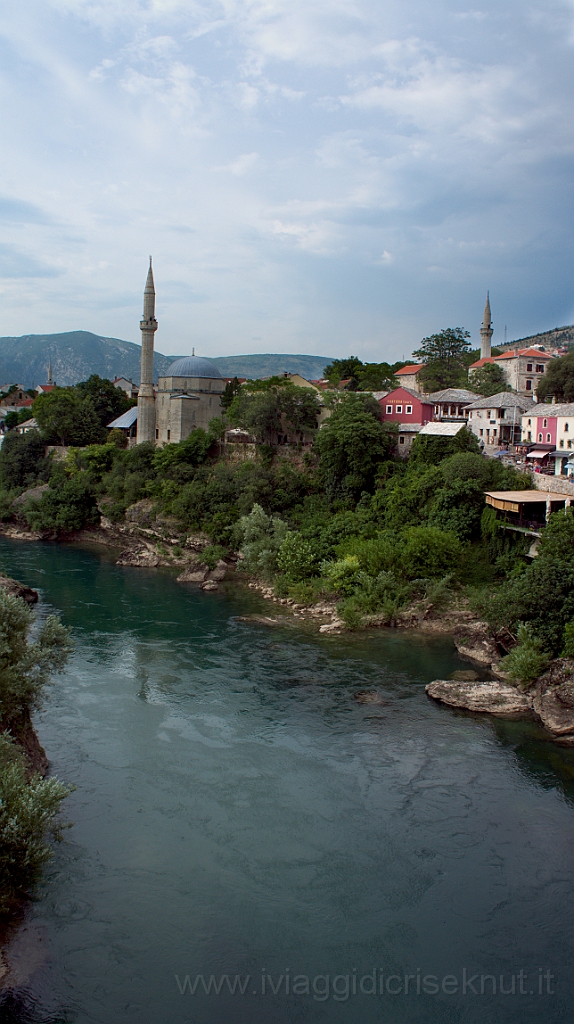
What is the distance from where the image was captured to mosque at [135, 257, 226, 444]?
4181 centimetres

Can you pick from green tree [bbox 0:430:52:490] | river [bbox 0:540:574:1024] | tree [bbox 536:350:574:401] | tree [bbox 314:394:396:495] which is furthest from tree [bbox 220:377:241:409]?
river [bbox 0:540:574:1024]

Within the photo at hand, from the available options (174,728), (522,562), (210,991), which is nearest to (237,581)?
(522,562)

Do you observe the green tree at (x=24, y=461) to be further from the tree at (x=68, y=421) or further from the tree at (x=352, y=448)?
the tree at (x=352, y=448)

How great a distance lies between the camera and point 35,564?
31734 mm

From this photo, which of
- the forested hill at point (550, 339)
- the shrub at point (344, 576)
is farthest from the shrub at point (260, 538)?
the forested hill at point (550, 339)

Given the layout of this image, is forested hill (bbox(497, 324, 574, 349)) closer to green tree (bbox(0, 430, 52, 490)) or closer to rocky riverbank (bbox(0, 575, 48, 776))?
green tree (bbox(0, 430, 52, 490))

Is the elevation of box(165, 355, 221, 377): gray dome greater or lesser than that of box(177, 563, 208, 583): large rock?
greater

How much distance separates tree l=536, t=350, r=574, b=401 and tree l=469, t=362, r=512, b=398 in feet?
14.0

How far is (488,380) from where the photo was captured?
4225cm

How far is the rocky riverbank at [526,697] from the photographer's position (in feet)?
52.1

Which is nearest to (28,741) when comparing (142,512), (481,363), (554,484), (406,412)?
(554,484)

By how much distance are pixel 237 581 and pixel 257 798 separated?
55.9ft

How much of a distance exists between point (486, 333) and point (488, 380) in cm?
885

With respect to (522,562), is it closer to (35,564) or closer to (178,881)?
(178,881)
